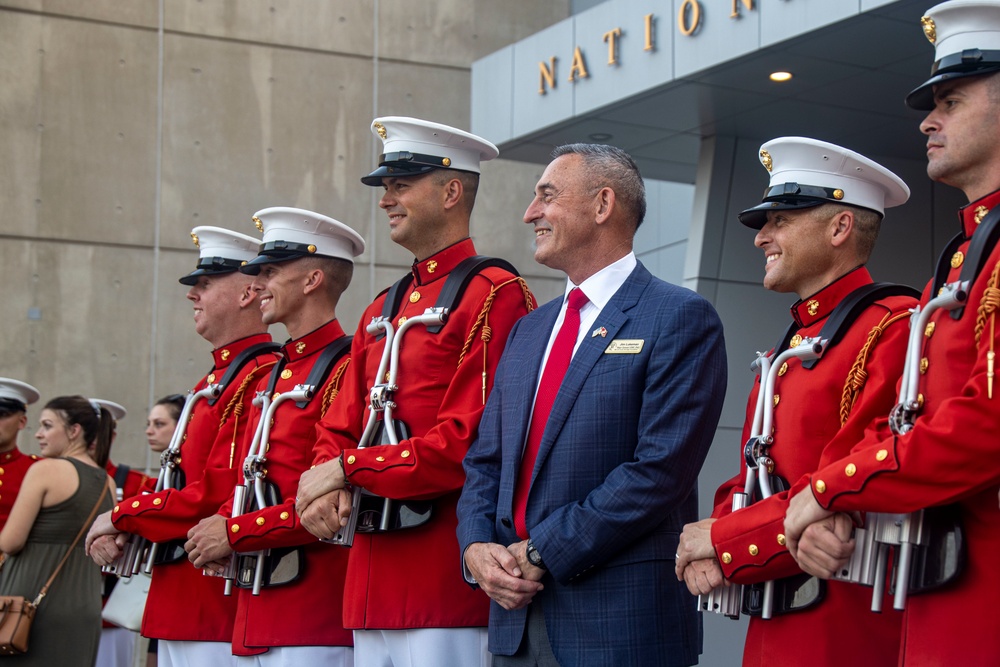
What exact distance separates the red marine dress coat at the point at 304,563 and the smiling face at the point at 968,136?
2.26 m

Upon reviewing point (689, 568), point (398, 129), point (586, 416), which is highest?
point (398, 129)

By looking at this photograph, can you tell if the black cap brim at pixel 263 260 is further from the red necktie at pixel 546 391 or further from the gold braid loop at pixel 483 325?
the red necktie at pixel 546 391

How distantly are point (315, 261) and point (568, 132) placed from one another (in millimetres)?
4183

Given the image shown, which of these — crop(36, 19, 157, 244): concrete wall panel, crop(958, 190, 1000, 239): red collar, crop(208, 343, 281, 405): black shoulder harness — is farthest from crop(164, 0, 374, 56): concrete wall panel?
crop(958, 190, 1000, 239): red collar

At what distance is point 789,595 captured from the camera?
123 inches

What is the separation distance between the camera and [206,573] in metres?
4.79

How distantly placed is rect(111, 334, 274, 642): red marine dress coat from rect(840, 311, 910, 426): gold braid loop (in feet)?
8.72

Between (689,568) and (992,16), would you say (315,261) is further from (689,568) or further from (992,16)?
(992,16)

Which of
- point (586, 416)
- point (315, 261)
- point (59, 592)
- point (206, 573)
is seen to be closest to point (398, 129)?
point (315, 261)

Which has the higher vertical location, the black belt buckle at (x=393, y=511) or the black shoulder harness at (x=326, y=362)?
the black shoulder harness at (x=326, y=362)

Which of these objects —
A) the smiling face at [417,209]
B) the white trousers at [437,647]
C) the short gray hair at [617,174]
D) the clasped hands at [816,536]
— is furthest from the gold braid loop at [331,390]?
the clasped hands at [816,536]

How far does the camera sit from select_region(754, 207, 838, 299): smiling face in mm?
3516

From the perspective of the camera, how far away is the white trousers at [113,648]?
8.02 meters

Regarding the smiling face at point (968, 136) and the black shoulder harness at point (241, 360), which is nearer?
the smiling face at point (968, 136)
